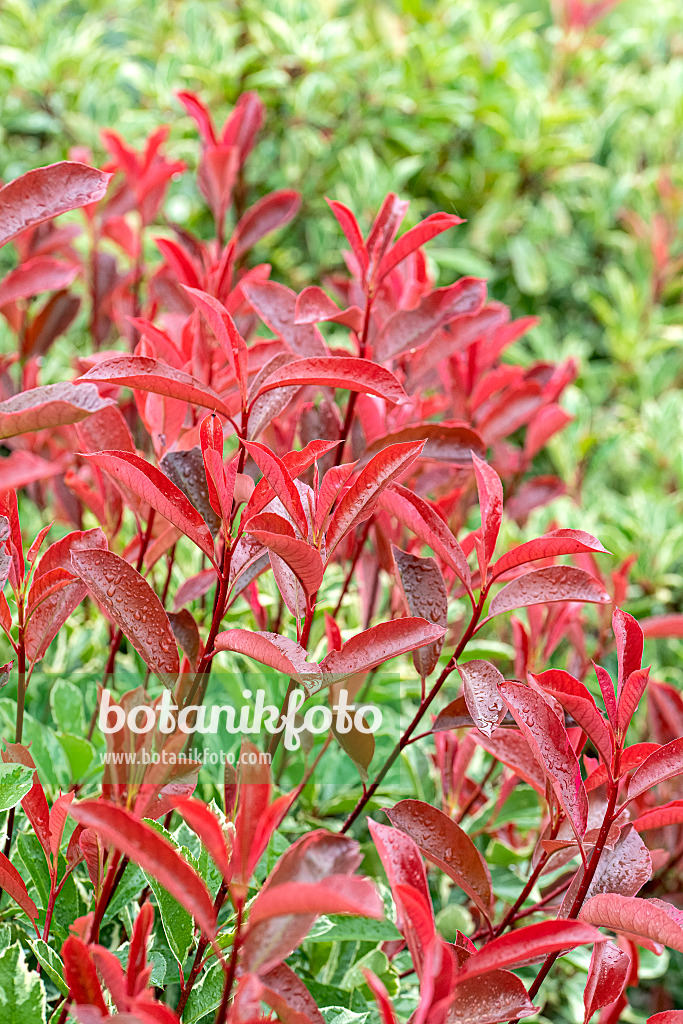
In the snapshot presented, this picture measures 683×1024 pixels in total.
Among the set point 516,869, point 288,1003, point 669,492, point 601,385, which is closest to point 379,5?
point 601,385

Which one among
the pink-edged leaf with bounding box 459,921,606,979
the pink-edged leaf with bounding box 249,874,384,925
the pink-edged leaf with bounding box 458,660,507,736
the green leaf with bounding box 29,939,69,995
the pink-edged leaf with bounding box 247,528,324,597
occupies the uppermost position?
the pink-edged leaf with bounding box 247,528,324,597

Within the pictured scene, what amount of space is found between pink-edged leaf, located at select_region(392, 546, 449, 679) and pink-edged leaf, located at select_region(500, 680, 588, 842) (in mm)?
104

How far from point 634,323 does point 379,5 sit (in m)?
1.38

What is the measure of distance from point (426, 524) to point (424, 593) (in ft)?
0.25

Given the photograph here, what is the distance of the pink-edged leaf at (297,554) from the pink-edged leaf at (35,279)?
570 millimetres

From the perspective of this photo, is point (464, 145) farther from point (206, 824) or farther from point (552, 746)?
point (206, 824)

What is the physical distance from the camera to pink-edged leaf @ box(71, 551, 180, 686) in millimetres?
584

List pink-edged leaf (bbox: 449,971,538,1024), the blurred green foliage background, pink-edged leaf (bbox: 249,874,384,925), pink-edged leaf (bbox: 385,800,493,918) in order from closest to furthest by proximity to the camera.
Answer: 1. pink-edged leaf (bbox: 249,874,384,925)
2. pink-edged leaf (bbox: 449,971,538,1024)
3. pink-edged leaf (bbox: 385,800,493,918)
4. the blurred green foliage background

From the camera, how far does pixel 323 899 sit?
15.6 inches

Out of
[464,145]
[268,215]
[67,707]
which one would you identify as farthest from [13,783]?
[464,145]

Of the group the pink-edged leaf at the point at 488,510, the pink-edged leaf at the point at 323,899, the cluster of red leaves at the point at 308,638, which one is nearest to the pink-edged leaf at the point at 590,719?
the cluster of red leaves at the point at 308,638

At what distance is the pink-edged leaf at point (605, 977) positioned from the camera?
595mm

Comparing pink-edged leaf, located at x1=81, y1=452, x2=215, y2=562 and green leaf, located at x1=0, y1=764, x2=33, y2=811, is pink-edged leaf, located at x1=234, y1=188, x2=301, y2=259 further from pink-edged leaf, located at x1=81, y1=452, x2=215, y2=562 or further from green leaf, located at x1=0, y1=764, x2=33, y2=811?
green leaf, located at x1=0, y1=764, x2=33, y2=811

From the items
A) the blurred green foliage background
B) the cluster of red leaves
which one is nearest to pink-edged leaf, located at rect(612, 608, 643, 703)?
the cluster of red leaves
